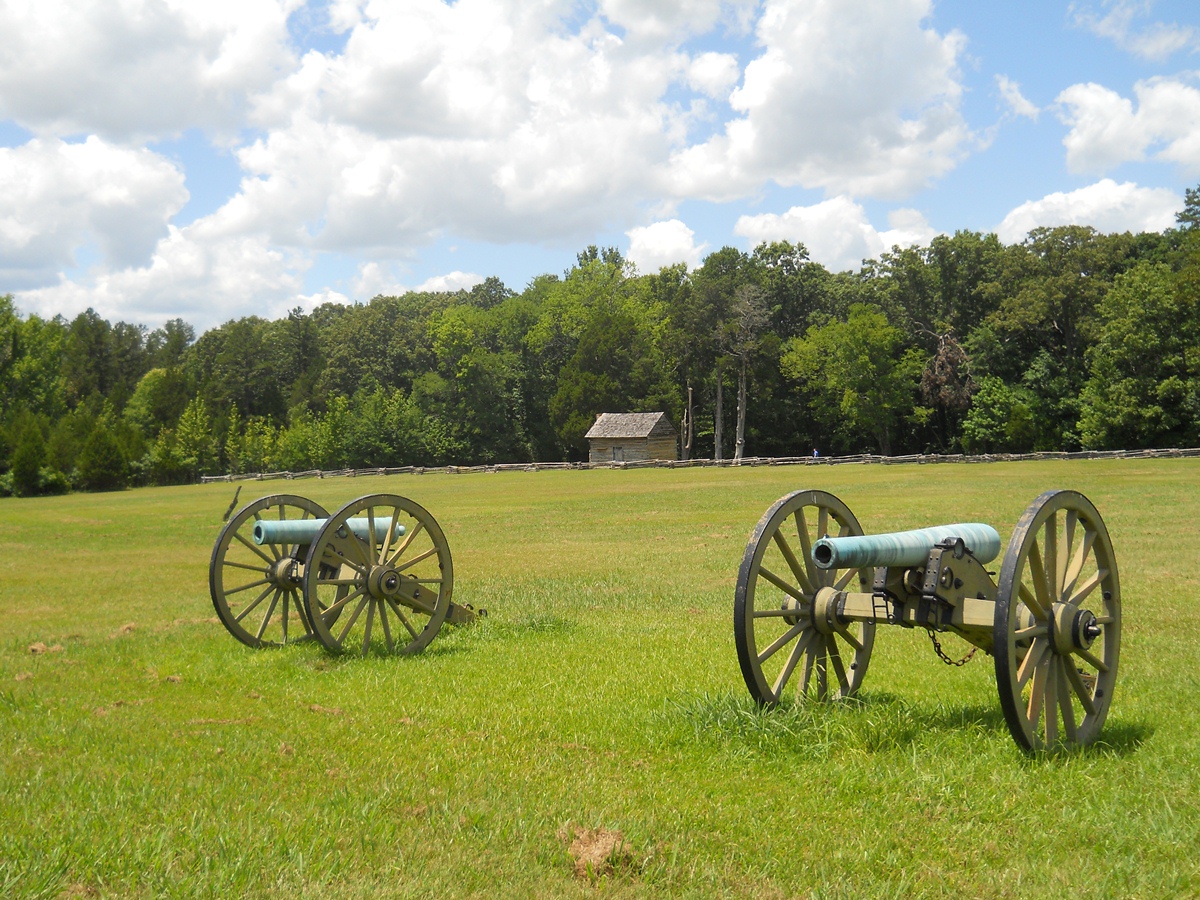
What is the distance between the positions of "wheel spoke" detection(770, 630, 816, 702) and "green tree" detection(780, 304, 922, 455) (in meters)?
60.1

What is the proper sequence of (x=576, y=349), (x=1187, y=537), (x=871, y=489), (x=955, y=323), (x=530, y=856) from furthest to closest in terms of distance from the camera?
(x=576, y=349) → (x=955, y=323) → (x=871, y=489) → (x=1187, y=537) → (x=530, y=856)

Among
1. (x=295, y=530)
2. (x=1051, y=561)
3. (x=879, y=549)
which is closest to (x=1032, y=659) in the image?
(x=1051, y=561)

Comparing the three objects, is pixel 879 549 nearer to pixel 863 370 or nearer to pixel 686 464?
pixel 686 464

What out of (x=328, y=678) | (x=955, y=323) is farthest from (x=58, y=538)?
(x=955, y=323)

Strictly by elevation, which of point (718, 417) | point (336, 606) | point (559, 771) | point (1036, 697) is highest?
point (718, 417)

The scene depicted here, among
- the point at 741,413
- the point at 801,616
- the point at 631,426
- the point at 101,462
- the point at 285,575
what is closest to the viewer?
the point at 801,616

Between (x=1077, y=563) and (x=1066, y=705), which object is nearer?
(x=1066, y=705)

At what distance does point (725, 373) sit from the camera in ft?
240

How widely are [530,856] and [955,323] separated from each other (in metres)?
70.3

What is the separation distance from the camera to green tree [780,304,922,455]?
6506cm

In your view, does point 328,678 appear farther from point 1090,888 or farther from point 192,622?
point 1090,888

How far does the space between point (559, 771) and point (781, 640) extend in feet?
5.41

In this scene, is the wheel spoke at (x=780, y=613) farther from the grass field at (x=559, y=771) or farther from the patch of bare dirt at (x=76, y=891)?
the patch of bare dirt at (x=76, y=891)

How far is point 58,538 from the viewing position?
87.6 feet
